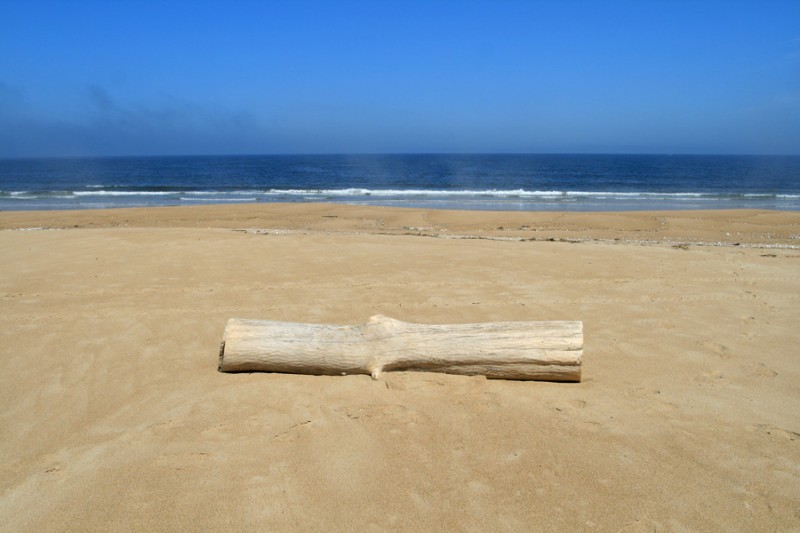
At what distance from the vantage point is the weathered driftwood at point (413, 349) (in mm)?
4020

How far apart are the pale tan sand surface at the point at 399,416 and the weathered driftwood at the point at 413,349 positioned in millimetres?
121

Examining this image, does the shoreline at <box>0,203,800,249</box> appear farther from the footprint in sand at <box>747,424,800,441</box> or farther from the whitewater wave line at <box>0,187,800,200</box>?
the whitewater wave line at <box>0,187,800,200</box>

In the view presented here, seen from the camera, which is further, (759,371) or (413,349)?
(759,371)

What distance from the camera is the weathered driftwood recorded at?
13.2 ft

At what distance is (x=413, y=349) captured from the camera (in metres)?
4.09

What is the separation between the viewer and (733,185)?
40656 mm

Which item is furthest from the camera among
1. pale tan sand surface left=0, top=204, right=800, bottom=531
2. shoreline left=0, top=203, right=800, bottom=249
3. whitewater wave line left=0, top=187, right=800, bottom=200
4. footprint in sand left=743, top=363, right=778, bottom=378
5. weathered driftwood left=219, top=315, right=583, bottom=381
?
whitewater wave line left=0, top=187, right=800, bottom=200

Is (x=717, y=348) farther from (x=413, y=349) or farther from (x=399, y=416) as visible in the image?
(x=399, y=416)

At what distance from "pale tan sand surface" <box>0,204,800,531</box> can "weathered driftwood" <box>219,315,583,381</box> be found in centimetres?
12

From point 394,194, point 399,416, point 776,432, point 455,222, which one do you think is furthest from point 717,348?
point 394,194

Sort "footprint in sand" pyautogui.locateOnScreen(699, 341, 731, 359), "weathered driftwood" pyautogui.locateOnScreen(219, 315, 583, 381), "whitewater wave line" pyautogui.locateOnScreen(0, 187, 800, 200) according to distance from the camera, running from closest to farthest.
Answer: "weathered driftwood" pyautogui.locateOnScreen(219, 315, 583, 381), "footprint in sand" pyautogui.locateOnScreen(699, 341, 731, 359), "whitewater wave line" pyautogui.locateOnScreen(0, 187, 800, 200)

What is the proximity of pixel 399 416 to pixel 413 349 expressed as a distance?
0.70 metres

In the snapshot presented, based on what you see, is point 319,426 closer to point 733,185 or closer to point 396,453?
point 396,453

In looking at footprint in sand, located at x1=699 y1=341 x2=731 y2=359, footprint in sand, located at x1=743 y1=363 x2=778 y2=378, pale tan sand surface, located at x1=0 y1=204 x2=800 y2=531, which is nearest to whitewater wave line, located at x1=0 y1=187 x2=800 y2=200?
pale tan sand surface, located at x1=0 y1=204 x2=800 y2=531
